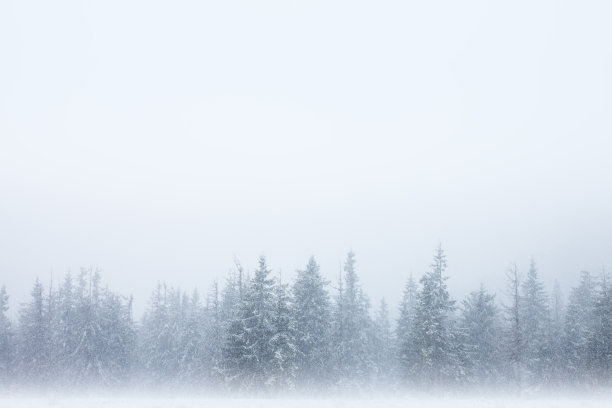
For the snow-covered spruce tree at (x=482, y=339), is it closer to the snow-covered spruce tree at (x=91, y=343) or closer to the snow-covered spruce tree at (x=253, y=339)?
the snow-covered spruce tree at (x=253, y=339)

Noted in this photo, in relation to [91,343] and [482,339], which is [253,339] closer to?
[482,339]

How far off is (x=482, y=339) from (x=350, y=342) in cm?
1298

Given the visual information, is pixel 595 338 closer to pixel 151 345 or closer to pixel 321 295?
pixel 321 295

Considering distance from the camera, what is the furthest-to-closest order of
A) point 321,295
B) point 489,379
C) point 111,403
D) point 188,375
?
point 188,375 < point 489,379 < point 321,295 < point 111,403

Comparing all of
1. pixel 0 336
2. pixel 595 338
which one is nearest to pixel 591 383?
pixel 595 338

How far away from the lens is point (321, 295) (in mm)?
38469

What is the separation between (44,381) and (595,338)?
48.7 meters

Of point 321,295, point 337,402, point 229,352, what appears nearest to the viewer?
point 337,402

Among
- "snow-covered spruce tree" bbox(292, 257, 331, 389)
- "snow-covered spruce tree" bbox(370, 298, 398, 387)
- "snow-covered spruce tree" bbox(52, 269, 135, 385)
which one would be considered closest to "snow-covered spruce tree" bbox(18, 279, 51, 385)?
"snow-covered spruce tree" bbox(52, 269, 135, 385)

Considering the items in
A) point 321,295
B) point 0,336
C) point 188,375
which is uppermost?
point 321,295

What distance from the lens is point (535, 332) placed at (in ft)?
141

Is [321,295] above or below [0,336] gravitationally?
above

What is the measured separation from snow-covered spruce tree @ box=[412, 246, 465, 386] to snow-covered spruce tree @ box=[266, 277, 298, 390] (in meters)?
9.30

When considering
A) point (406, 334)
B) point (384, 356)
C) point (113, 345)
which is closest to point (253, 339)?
point (406, 334)
